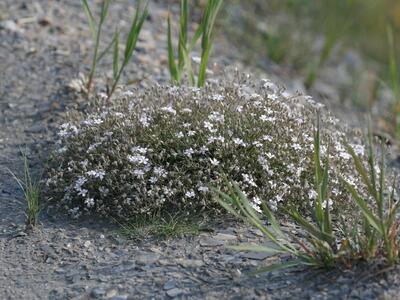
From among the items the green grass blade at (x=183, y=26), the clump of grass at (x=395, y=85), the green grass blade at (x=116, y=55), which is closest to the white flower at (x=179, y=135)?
the green grass blade at (x=183, y=26)

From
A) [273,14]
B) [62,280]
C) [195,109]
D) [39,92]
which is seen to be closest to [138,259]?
[62,280]

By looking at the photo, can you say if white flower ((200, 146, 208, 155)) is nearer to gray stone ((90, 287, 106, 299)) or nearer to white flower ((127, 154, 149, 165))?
white flower ((127, 154, 149, 165))

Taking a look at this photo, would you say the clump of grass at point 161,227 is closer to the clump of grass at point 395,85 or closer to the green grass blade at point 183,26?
Result: the green grass blade at point 183,26

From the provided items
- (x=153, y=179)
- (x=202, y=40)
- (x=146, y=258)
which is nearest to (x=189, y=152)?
(x=153, y=179)

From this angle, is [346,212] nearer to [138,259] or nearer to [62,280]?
[138,259]

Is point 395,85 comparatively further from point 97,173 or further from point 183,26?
point 97,173
